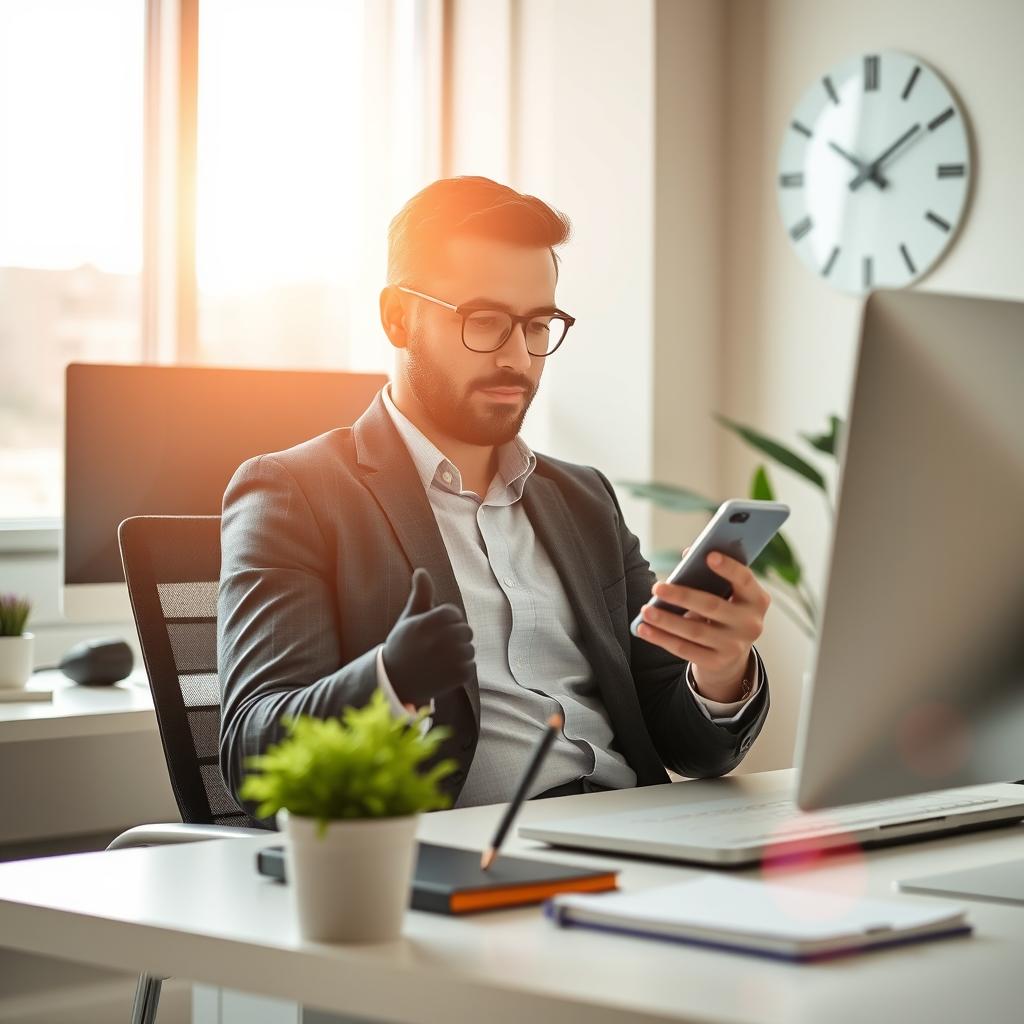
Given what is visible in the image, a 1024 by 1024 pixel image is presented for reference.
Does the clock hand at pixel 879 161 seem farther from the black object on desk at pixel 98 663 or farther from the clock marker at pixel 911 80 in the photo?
the black object on desk at pixel 98 663

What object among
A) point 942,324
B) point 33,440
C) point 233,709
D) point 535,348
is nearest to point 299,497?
point 233,709

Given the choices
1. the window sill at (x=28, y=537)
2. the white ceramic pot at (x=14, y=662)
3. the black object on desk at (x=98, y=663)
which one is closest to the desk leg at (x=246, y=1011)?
the white ceramic pot at (x=14, y=662)

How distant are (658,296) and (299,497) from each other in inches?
86.7

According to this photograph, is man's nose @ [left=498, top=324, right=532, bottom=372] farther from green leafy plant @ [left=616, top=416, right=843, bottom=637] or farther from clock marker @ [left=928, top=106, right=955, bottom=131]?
clock marker @ [left=928, top=106, right=955, bottom=131]

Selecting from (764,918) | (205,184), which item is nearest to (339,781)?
(764,918)

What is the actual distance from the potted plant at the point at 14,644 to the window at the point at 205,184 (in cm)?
68

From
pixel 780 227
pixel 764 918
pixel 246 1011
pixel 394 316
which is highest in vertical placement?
pixel 780 227

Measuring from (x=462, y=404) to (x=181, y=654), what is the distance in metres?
0.44

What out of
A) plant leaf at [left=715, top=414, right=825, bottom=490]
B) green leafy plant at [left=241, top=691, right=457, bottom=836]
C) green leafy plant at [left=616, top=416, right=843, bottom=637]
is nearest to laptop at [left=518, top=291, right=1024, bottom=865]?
green leafy plant at [left=241, top=691, right=457, bottom=836]

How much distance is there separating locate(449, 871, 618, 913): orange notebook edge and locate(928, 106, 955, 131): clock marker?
2789 millimetres

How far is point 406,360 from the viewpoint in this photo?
71.3 inches

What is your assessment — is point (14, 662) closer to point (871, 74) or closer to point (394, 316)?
point (394, 316)

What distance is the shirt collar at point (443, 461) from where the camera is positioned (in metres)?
1.75

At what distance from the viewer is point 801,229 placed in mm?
3613
